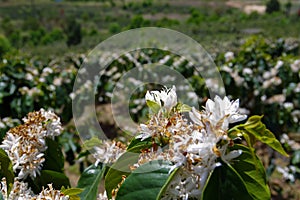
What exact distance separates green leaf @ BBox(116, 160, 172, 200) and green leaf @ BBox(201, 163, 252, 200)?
0.07m

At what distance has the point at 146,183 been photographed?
62 centimetres

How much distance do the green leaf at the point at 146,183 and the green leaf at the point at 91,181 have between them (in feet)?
0.85

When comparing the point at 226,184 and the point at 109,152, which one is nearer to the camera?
the point at 226,184

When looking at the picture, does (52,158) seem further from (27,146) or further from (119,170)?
(119,170)

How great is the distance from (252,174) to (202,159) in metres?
0.08

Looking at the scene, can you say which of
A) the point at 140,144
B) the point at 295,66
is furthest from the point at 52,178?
the point at 295,66

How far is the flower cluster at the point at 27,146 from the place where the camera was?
853 mm

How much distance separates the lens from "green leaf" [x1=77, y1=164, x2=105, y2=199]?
2.89 ft

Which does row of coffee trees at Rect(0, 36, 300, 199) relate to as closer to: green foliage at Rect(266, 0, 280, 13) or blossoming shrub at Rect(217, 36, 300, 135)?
blossoming shrub at Rect(217, 36, 300, 135)

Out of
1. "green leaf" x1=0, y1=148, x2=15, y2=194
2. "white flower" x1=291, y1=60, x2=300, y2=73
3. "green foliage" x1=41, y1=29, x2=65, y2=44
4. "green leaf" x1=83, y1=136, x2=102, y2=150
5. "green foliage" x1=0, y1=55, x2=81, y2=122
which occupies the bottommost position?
"green foliage" x1=41, y1=29, x2=65, y2=44

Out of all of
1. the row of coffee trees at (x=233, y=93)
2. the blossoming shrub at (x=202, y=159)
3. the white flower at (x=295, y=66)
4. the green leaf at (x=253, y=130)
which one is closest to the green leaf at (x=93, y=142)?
the blossoming shrub at (x=202, y=159)

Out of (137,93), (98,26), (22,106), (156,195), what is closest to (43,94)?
(22,106)

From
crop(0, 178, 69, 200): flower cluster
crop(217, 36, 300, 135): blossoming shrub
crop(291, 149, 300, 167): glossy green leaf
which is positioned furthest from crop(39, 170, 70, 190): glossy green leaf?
crop(217, 36, 300, 135): blossoming shrub

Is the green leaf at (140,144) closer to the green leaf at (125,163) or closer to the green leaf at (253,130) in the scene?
the green leaf at (125,163)
